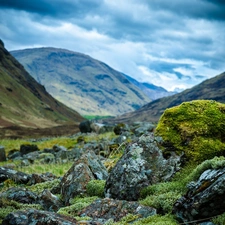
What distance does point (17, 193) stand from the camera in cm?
1228

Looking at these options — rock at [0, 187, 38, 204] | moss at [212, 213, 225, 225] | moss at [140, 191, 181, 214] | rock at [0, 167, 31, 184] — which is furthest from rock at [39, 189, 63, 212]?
rock at [0, 167, 31, 184]

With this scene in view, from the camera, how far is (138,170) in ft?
34.5

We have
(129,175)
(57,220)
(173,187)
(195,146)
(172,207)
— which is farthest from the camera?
(195,146)

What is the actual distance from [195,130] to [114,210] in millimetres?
4744

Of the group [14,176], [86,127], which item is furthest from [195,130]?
[86,127]

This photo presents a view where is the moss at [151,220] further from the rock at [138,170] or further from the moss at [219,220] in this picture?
the rock at [138,170]

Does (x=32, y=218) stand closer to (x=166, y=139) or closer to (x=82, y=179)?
(x=82, y=179)

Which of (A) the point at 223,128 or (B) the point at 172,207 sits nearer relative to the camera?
(B) the point at 172,207

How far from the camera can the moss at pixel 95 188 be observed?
450 inches

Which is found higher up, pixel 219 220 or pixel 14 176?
pixel 219 220

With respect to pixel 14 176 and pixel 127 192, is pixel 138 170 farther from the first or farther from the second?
pixel 14 176

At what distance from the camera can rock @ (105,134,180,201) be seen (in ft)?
33.5

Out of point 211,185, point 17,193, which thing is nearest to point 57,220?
point 211,185

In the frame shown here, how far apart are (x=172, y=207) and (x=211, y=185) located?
127 cm
